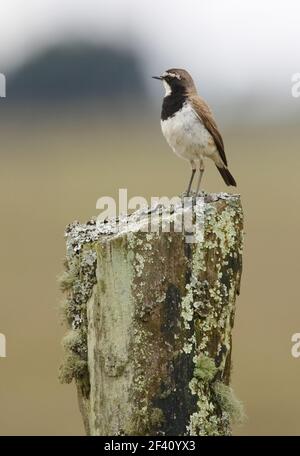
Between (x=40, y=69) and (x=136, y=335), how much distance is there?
111 ft

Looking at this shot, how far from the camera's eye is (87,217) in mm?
15875

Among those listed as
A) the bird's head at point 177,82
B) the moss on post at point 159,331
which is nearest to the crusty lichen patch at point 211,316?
the moss on post at point 159,331

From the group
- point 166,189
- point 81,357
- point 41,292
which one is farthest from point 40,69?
point 81,357

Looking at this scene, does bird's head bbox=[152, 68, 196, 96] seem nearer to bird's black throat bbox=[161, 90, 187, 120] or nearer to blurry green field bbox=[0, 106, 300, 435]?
bird's black throat bbox=[161, 90, 187, 120]

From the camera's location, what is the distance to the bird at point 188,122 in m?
7.72

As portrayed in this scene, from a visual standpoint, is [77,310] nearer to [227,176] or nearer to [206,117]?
[206,117]

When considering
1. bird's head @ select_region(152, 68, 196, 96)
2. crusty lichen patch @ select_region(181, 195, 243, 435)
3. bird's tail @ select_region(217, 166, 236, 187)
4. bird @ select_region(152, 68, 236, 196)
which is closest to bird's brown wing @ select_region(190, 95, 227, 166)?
bird @ select_region(152, 68, 236, 196)

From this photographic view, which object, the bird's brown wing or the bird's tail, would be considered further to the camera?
the bird's tail

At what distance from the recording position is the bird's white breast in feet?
25.3

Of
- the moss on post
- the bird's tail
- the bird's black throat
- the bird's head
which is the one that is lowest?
the moss on post

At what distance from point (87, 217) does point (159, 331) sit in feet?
36.1

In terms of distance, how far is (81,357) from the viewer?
208 inches

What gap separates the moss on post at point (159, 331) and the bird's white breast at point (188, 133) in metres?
2.58

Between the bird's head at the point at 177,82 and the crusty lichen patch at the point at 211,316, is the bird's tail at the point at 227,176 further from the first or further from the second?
the crusty lichen patch at the point at 211,316
